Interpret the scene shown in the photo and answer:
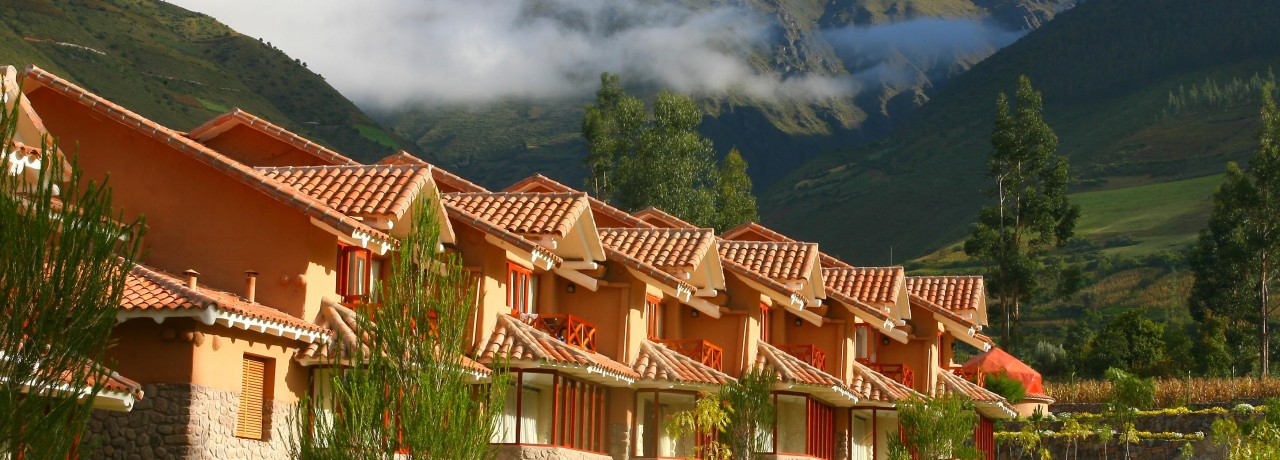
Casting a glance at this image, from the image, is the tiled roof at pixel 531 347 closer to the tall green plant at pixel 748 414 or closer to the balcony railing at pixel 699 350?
the tall green plant at pixel 748 414

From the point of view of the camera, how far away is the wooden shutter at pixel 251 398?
989 inches

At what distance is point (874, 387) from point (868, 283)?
3.84 meters

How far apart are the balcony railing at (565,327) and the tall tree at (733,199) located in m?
42.7

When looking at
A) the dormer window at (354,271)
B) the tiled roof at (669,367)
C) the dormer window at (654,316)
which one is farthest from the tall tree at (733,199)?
the dormer window at (354,271)

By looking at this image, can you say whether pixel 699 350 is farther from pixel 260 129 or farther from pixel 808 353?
pixel 260 129

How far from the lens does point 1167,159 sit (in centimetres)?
17962

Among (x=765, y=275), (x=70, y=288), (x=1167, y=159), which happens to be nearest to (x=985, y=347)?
(x=765, y=275)

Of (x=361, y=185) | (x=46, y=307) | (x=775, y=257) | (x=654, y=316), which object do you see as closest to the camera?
(x=46, y=307)

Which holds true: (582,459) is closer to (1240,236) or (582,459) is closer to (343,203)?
(343,203)

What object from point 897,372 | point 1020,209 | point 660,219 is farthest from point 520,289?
point 1020,209

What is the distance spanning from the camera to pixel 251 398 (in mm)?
25359

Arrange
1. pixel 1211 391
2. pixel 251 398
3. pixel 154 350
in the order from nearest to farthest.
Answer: pixel 154 350
pixel 251 398
pixel 1211 391

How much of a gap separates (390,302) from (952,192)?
7056 inches

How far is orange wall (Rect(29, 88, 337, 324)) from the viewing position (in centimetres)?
2673
